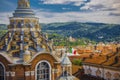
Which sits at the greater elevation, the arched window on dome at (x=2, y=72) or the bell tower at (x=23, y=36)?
the bell tower at (x=23, y=36)

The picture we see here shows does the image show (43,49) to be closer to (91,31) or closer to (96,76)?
(96,76)

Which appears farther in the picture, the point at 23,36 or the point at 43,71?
the point at 23,36

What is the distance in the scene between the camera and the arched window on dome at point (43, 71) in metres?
27.4

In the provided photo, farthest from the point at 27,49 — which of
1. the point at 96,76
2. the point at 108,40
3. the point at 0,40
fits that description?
the point at 108,40

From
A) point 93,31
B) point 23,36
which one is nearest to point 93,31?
point 93,31

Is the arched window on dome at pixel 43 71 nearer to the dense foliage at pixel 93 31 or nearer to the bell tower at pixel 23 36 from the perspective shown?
the bell tower at pixel 23 36

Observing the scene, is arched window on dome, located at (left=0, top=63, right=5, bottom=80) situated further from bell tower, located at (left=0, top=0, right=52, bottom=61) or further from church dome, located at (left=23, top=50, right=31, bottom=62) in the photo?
church dome, located at (left=23, top=50, right=31, bottom=62)

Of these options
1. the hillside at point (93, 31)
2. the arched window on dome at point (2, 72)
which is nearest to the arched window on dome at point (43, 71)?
the arched window on dome at point (2, 72)

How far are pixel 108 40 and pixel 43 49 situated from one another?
144528 millimetres

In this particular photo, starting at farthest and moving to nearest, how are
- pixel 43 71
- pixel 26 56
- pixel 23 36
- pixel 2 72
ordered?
pixel 23 36, pixel 43 71, pixel 2 72, pixel 26 56

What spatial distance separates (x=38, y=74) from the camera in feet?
89.9

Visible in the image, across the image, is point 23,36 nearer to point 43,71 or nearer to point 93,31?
point 43,71

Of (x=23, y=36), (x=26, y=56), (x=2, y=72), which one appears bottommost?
(x=2, y=72)

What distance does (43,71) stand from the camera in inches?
1083
